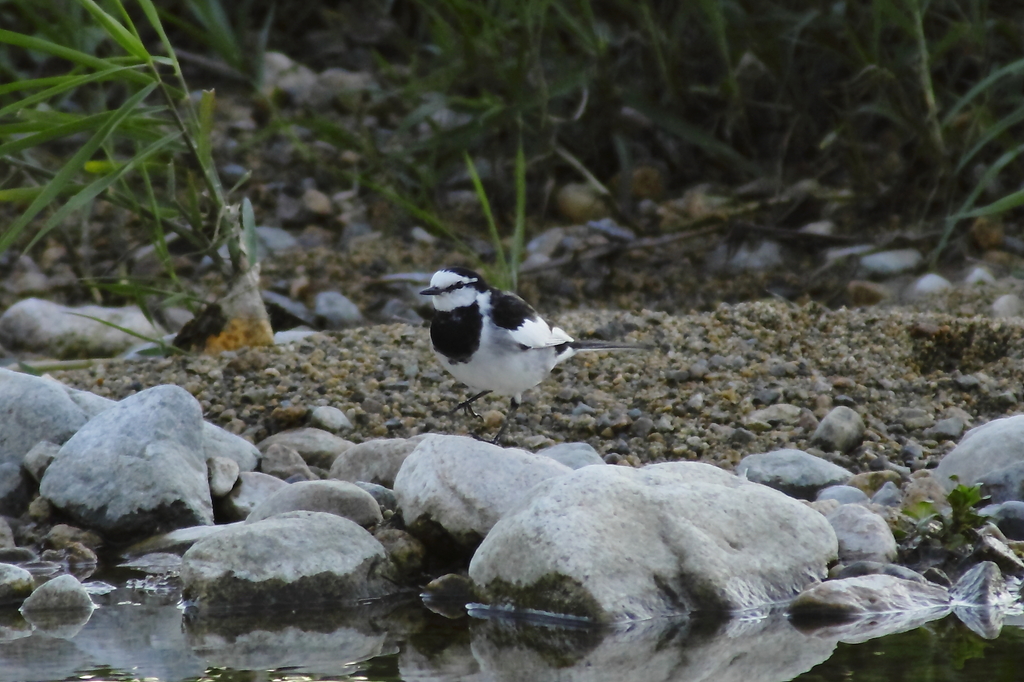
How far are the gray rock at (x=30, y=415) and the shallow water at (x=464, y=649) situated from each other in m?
1.07

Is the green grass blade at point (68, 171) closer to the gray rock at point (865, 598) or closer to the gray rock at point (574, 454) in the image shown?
the gray rock at point (574, 454)

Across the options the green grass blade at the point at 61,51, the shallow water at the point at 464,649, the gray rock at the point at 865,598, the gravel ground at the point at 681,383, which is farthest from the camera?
the gravel ground at the point at 681,383

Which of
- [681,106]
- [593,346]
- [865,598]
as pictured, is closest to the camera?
[865,598]

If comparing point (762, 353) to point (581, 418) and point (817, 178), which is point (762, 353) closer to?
point (581, 418)

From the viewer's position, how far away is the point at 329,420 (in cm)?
479

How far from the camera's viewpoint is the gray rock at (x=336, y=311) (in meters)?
6.29

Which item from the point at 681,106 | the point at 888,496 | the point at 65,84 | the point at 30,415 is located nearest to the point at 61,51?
the point at 65,84

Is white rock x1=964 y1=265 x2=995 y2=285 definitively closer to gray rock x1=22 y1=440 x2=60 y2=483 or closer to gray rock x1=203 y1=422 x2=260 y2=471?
gray rock x1=203 y1=422 x2=260 y2=471

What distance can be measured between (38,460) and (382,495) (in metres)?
1.11

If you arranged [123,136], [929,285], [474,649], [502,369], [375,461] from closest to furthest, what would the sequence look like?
[474,649] → [502,369] → [375,461] → [123,136] → [929,285]

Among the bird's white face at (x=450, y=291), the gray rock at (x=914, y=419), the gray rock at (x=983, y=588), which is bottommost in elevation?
the gray rock at (x=914, y=419)

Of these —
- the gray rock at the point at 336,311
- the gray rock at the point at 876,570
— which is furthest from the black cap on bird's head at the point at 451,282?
the gray rock at the point at 336,311

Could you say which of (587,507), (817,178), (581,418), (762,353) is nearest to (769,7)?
(817,178)

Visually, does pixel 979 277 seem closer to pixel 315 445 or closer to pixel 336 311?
pixel 336 311
